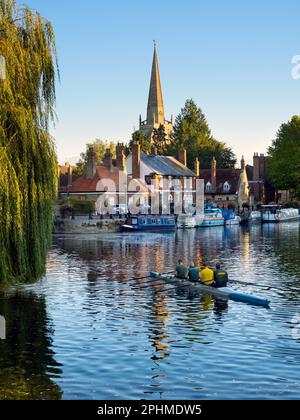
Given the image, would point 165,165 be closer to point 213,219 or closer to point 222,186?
point 213,219

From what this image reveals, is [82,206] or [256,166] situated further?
[256,166]

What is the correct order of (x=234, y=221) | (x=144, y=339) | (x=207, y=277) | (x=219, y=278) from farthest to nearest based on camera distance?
(x=234, y=221)
(x=207, y=277)
(x=219, y=278)
(x=144, y=339)

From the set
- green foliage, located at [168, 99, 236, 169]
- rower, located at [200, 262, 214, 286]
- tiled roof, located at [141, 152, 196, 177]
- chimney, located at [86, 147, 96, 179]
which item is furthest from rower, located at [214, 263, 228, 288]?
green foliage, located at [168, 99, 236, 169]

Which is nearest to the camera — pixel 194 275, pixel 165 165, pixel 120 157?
pixel 194 275

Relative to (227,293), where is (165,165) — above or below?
above

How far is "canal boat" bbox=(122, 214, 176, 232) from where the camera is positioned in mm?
85750

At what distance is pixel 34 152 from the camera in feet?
83.0

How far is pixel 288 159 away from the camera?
358 feet

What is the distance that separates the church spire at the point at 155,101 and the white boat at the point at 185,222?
87864 mm

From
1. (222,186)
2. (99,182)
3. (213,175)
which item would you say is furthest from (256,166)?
(99,182)

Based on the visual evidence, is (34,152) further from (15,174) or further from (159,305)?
(159,305)

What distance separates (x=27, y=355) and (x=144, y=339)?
15.5 ft

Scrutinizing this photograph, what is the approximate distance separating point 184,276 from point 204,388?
60.2ft

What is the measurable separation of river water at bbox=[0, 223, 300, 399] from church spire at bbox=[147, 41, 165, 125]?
5373 inches
